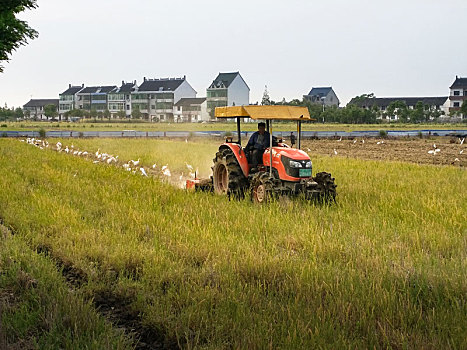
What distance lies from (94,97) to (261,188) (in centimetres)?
11279

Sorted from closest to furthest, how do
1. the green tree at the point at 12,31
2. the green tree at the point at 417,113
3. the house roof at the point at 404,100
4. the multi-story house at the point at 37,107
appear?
the green tree at the point at 12,31 < the green tree at the point at 417,113 < the house roof at the point at 404,100 < the multi-story house at the point at 37,107

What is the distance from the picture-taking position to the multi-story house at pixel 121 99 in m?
110

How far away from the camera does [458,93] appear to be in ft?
334

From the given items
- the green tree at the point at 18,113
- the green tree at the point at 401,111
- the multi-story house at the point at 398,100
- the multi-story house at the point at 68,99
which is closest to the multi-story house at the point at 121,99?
the multi-story house at the point at 68,99

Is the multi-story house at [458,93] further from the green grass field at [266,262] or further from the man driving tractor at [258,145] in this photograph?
the man driving tractor at [258,145]

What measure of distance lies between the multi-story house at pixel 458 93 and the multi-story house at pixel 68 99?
85.8 m

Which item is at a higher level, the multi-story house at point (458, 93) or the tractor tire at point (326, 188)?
the multi-story house at point (458, 93)

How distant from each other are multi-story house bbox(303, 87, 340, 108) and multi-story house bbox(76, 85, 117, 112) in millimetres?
48031

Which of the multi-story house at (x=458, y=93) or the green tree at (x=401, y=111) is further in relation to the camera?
the multi-story house at (x=458, y=93)

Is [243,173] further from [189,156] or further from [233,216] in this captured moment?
A: [189,156]

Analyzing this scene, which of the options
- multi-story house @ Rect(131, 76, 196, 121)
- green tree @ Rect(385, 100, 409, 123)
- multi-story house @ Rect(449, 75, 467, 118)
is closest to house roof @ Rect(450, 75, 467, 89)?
multi-story house @ Rect(449, 75, 467, 118)

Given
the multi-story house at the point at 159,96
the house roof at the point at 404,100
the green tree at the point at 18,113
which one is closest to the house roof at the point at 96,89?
the multi-story house at the point at 159,96

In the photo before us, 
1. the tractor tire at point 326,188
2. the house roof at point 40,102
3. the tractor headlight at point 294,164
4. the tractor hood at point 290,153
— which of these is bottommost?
the tractor tire at point 326,188

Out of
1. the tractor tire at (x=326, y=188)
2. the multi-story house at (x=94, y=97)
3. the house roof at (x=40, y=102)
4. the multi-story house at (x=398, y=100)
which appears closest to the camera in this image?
the tractor tire at (x=326, y=188)
